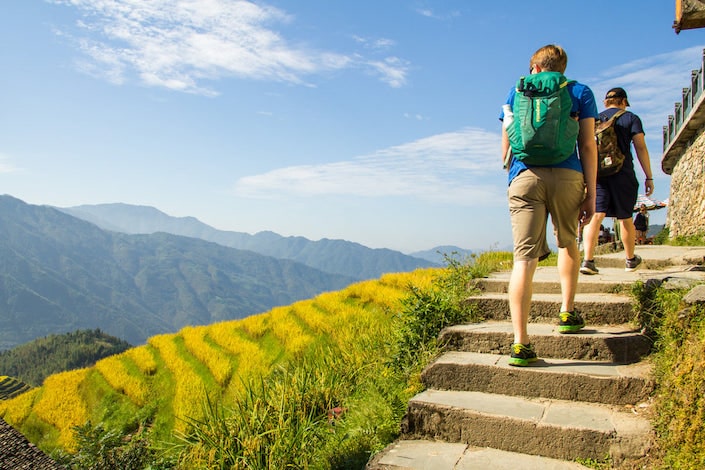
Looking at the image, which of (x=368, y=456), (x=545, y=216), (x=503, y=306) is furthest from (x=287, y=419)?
(x=545, y=216)

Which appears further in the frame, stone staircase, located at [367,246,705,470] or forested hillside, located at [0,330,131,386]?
forested hillside, located at [0,330,131,386]

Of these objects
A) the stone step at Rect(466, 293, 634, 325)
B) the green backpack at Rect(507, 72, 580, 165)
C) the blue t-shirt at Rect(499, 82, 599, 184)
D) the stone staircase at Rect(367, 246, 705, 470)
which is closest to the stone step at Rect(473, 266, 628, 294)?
the stone step at Rect(466, 293, 634, 325)

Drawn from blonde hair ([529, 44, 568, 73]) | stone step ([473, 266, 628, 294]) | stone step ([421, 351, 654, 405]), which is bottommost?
stone step ([421, 351, 654, 405])

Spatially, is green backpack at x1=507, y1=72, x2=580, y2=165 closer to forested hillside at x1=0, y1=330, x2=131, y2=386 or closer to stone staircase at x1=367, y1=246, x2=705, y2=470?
stone staircase at x1=367, y1=246, x2=705, y2=470

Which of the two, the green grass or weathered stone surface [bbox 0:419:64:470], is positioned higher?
the green grass

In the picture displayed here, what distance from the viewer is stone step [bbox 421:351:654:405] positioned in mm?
3318

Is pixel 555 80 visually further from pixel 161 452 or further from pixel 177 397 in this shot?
pixel 177 397

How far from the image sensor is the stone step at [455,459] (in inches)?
115

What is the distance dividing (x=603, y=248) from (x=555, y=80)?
7502 mm

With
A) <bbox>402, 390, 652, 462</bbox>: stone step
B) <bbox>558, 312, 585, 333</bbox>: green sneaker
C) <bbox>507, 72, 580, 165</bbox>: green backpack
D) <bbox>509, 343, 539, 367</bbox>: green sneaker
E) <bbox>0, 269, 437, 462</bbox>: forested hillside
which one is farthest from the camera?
<bbox>0, 269, 437, 462</bbox>: forested hillside

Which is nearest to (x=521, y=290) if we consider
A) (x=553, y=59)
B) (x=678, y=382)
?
(x=678, y=382)

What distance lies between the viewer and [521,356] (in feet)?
11.9

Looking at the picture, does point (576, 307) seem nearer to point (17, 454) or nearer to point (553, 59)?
point (553, 59)

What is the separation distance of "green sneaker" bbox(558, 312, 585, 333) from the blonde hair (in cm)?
188
